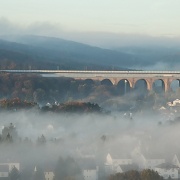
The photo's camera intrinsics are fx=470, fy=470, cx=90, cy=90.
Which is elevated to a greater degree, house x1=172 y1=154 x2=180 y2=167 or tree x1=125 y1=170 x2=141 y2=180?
house x1=172 y1=154 x2=180 y2=167

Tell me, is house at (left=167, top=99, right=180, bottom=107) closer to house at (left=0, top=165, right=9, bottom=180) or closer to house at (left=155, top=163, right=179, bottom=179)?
house at (left=155, top=163, right=179, bottom=179)

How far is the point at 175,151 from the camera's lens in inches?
1750

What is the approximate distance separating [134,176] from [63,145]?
12214 millimetres

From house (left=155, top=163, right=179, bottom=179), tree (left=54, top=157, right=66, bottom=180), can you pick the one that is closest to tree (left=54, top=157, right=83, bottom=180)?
tree (left=54, top=157, right=66, bottom=180)

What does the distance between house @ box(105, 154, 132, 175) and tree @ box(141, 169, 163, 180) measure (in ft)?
12.9

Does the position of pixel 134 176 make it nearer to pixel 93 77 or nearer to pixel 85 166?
pixel 85 166

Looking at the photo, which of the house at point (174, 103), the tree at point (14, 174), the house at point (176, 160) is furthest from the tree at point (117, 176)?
the house at point (174, 103)

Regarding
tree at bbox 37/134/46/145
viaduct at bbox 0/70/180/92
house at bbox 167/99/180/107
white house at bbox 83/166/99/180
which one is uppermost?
viaduct at bbox 0/70/180/92

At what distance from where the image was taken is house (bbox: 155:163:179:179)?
39.2 metres

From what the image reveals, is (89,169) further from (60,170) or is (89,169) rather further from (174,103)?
(174,103)

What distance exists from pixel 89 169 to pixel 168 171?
664 centimetres

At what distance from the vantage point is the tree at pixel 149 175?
36.7 metres

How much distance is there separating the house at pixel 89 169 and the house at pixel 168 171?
17.2 feet

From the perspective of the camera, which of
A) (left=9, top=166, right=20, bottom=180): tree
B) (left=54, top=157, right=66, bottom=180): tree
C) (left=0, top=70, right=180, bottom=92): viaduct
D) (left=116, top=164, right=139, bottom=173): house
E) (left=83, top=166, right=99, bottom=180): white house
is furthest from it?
(left=0, top=70, right=180, bottom=92): viaduct
